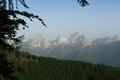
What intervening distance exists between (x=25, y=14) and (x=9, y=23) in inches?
17.6

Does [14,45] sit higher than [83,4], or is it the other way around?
[83,4]

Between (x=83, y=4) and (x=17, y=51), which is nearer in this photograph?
(x=83, y=4)

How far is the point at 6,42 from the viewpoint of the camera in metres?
8.80

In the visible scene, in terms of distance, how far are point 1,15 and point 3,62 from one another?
112cm

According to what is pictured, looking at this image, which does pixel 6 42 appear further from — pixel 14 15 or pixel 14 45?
pixel 14 15

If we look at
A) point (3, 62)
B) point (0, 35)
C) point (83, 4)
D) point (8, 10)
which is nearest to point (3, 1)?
point (8, 10)

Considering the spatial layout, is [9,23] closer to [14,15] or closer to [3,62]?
[14,15]

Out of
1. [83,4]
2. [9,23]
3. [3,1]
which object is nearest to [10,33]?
[9,23]

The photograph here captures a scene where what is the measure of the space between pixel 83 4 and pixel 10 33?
1941 millimetres

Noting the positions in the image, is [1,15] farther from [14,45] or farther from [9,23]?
[14,45]

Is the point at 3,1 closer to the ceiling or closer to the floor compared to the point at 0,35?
closer to the ceiling

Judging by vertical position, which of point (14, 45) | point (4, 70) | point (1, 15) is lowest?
point (4, 70)

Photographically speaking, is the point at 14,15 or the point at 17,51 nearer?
the point at 14,15

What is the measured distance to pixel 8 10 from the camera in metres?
8.50
